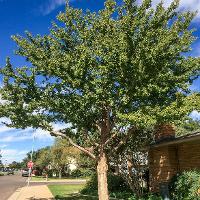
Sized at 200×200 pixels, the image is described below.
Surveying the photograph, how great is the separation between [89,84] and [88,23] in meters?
→ 3.42

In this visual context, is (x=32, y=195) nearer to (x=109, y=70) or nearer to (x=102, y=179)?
(x=102, y=179)

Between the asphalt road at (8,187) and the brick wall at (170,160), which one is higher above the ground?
the brick wall at (170,160)

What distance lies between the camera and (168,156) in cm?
2244

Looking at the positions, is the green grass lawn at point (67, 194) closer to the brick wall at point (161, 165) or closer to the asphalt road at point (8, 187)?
the asphalt road at point (8, 187)

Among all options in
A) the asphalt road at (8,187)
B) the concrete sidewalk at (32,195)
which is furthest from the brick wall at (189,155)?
the asphalt road at (8,187)

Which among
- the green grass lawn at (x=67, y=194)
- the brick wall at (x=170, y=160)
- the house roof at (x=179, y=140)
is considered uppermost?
the house roof at (x=179, y=140)

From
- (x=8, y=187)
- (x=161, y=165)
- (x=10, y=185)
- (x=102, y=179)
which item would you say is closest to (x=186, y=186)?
(x=102, y=179)

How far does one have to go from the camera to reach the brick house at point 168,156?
20.1 m

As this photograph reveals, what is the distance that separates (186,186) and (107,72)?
278 inches

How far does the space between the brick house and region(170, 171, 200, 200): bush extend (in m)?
0.88

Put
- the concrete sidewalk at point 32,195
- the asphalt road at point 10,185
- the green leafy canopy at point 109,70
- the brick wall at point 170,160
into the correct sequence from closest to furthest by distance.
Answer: the green leafy canopy at point 109,70 < the brick wall at point 170,160 < the concrete sidewalk at point 32,195 < the asphalt road at point 10,185

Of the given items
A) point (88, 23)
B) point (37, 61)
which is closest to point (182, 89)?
point (88, 23)

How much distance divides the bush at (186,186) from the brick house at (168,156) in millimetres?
882

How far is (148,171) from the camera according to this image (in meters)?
25.5
